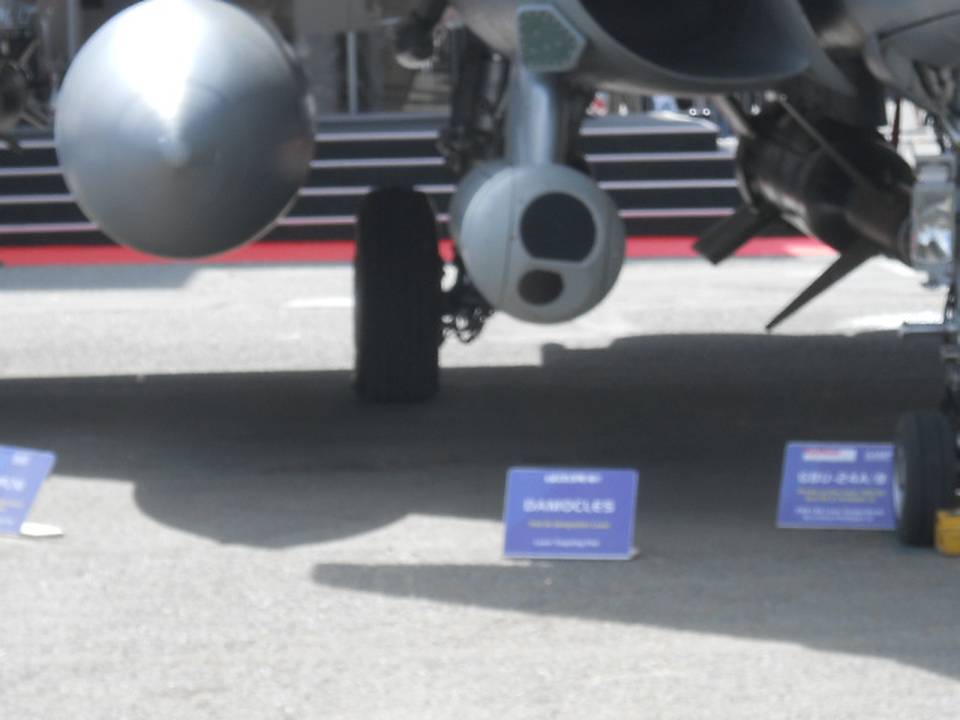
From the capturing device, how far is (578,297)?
6.03 m

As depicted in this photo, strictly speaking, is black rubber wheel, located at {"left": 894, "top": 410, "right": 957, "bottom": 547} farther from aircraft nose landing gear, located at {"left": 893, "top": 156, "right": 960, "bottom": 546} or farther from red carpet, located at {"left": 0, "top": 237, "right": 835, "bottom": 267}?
red carpet, located at {"left": 0, "top": 237, "right": 835, "bottom": 267}

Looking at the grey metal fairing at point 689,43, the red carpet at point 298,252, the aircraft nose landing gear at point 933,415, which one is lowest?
the red carpet at point 298,252

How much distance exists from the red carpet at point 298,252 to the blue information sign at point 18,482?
10.1m

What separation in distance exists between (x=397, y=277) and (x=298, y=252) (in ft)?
29.7

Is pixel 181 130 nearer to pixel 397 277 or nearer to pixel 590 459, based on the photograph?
pixel 590 459

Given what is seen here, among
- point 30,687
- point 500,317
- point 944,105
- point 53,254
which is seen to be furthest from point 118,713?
point 53,254

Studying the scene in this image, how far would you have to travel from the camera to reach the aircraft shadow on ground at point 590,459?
5543 millimetres

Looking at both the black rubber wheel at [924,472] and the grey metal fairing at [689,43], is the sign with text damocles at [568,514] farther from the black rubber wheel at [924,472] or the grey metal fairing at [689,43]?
the grey metal fairing at [689,43]

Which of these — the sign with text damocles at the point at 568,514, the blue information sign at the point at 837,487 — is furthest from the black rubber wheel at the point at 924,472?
the sign with text damocles at the point at 568,514

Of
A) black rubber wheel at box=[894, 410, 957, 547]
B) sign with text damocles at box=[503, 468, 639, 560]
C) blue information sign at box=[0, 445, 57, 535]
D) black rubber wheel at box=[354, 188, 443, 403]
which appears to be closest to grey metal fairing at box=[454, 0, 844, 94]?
black rubber wheel at box=[894, 410, 957, 547]

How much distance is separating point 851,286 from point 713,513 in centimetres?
826

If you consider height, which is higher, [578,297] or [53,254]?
[578,297]

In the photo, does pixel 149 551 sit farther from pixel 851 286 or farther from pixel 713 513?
pixel 851 286

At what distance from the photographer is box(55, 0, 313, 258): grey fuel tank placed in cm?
615
